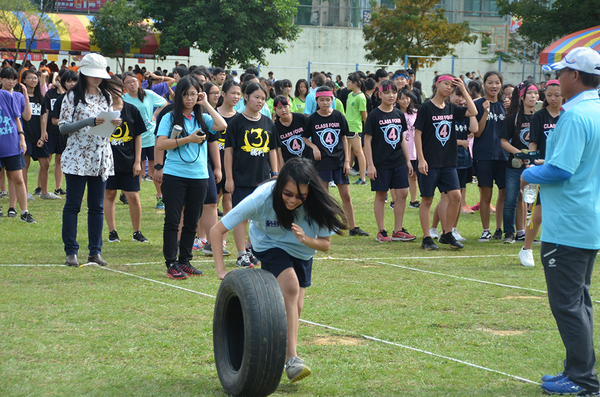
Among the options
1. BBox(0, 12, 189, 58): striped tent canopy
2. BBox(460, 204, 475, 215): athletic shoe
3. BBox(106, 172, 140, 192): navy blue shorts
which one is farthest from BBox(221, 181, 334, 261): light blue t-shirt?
BBox(0, 12, 189, 58): striped tent canopy

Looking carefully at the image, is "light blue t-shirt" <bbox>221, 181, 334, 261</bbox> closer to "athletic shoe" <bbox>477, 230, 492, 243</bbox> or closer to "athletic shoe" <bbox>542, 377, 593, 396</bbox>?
"athletic shoe" <bbox>542, 377, 593, 396</bbox>

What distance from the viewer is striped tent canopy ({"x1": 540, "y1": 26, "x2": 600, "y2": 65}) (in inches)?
1147

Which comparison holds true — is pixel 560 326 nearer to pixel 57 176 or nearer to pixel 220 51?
pixel 57 176

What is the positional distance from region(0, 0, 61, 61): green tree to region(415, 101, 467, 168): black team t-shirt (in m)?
28.3

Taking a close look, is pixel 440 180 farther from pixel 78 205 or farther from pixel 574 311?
pixel 574 311

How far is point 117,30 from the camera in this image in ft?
115

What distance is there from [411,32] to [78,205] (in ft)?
104

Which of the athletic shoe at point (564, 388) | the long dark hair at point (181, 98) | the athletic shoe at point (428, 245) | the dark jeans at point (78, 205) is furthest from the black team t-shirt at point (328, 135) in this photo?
the athletic shoe at point (564, 388)

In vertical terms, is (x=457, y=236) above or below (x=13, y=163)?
below

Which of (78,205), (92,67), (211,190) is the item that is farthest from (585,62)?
(78,205)

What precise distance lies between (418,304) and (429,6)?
3362cm

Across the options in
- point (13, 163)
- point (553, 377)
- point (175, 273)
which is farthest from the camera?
point (13, 163)

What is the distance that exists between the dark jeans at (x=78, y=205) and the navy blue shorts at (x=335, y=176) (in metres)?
3.26

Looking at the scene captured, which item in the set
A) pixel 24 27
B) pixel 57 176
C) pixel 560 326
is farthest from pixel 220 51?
pixel 560 326
